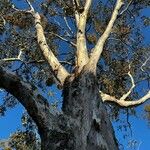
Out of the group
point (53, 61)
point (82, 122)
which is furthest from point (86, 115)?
point (53, 61)

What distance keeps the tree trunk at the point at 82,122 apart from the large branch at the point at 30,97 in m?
0.20

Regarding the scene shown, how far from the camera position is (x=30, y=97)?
229 inches

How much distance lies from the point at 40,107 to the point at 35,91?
27 centimetres

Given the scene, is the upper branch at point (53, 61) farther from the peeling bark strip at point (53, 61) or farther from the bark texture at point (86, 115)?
the bark texture at point (86, 115)

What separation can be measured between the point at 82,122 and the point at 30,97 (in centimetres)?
103

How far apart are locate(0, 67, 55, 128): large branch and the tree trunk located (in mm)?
195

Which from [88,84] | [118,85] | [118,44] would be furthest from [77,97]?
[118,44]

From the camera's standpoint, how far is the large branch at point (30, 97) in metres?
5.75

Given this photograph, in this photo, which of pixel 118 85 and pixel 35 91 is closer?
pixel 35 91

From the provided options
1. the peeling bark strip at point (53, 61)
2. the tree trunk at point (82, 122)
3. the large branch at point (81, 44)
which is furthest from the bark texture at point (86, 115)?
the large branch at point (81, 44)

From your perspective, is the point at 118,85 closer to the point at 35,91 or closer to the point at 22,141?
the point at 22,141

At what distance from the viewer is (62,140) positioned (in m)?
5.64

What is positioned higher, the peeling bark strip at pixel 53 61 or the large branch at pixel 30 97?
the peeling bark strip at pixel 53 61

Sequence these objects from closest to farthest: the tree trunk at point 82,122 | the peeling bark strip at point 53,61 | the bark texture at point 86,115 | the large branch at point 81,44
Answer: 1. the tree trunk at point 82,122
2. the bark texture at point 86,115
3. the peeling bark strip at point 53,61
4. the large branch at point 81,44
